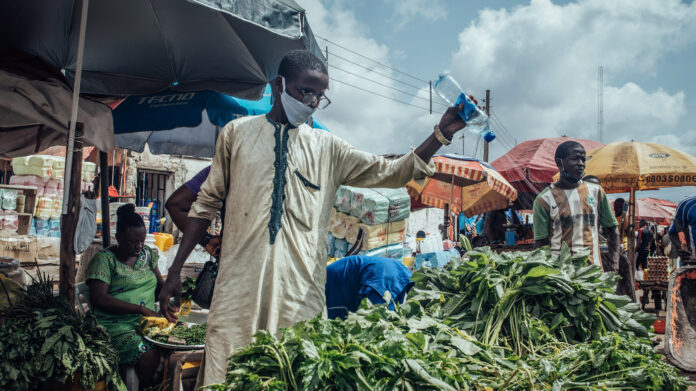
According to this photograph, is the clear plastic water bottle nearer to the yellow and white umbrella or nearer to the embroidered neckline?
the embroidered neckline

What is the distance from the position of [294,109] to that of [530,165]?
8.62 m

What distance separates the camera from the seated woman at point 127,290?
10.9 ft

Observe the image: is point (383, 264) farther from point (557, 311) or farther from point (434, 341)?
point (434, 341)

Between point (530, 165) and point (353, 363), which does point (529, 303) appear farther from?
point (530, 165)

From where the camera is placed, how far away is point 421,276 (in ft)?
7.42

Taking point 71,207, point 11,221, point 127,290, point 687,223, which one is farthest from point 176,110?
point 11,221

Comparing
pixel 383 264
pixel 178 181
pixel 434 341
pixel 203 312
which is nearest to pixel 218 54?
pixel 203 312

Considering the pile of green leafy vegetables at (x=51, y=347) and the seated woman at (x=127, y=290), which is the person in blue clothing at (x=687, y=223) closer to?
the seated woman at (x=127, y=290)

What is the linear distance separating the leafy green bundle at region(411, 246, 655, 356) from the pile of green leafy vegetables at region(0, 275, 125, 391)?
6.43 feet

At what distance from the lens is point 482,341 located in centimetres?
179

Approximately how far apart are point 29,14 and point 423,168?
380cm

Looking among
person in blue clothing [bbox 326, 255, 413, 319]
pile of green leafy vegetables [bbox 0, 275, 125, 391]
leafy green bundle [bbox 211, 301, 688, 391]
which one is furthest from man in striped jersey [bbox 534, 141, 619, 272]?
pile of green leafy vegetables [bbox 0, 275, 125, 391]

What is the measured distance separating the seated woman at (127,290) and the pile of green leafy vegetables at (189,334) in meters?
0.21

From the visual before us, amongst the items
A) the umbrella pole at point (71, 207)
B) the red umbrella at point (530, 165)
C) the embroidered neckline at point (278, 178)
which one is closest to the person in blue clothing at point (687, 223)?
the red umbrella at point (530, 165)
